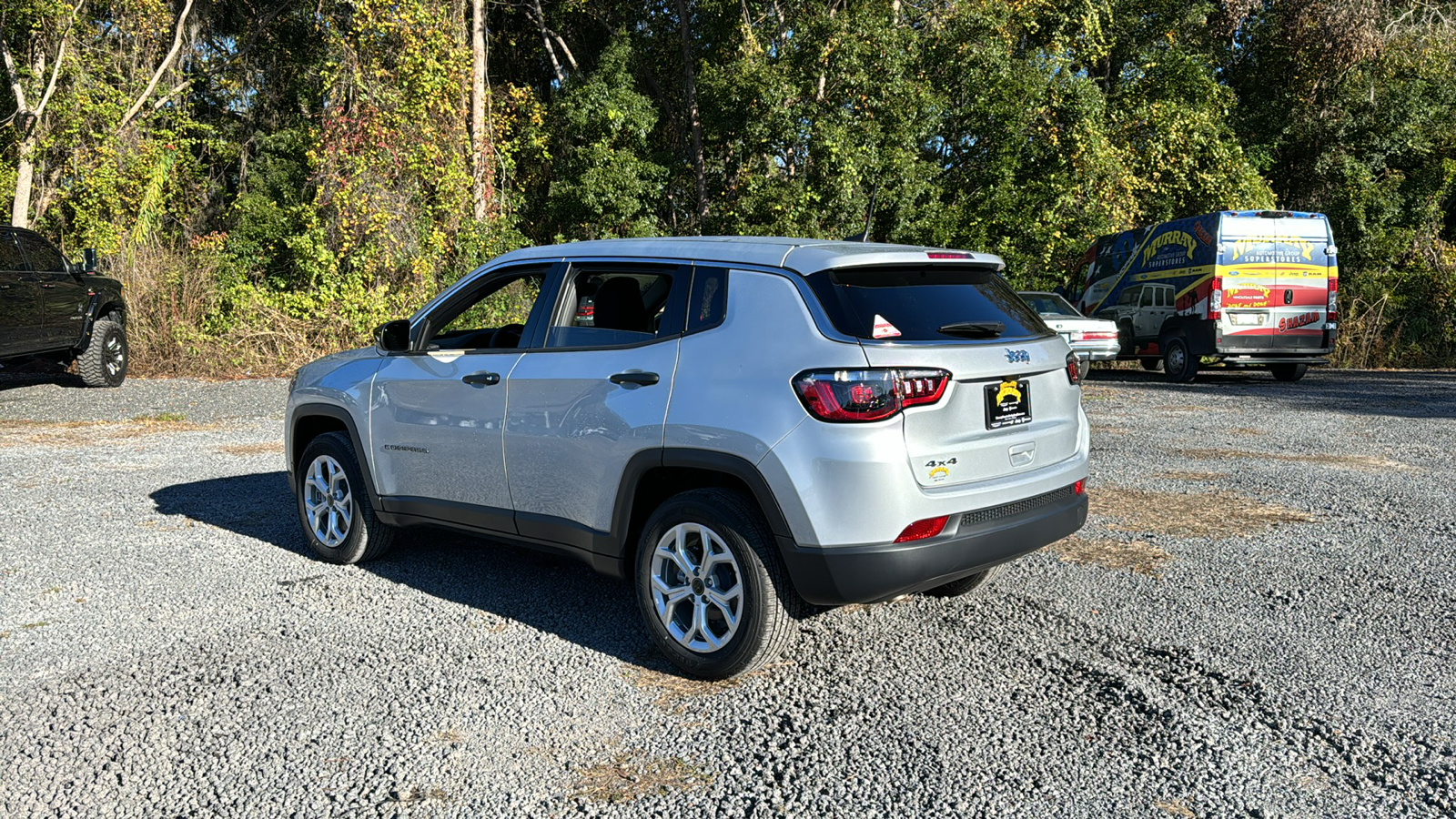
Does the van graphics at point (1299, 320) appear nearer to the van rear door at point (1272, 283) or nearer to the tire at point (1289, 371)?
the van rear door at point (1272, 283)

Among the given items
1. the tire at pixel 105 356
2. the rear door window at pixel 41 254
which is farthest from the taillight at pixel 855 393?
the tire at pixel 105 356

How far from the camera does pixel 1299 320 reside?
16297mm

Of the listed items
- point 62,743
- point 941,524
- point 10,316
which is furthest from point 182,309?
point 941,524

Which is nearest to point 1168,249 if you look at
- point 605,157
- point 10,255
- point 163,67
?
point 605,157

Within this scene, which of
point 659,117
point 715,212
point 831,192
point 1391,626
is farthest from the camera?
point 659,117

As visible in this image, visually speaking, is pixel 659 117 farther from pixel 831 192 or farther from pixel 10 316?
pixel 10 316

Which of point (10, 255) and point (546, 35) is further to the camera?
point (546, 35)

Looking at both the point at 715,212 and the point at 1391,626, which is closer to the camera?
the point at 1391,626

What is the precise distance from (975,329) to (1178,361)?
1464 centimetres

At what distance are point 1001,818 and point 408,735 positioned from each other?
1.87 m

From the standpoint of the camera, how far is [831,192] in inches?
928

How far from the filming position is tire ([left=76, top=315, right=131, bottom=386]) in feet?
45.8

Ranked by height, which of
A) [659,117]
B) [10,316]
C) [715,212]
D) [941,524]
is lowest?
[941,524]

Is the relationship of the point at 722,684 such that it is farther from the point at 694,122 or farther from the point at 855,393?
the point at 694,122
